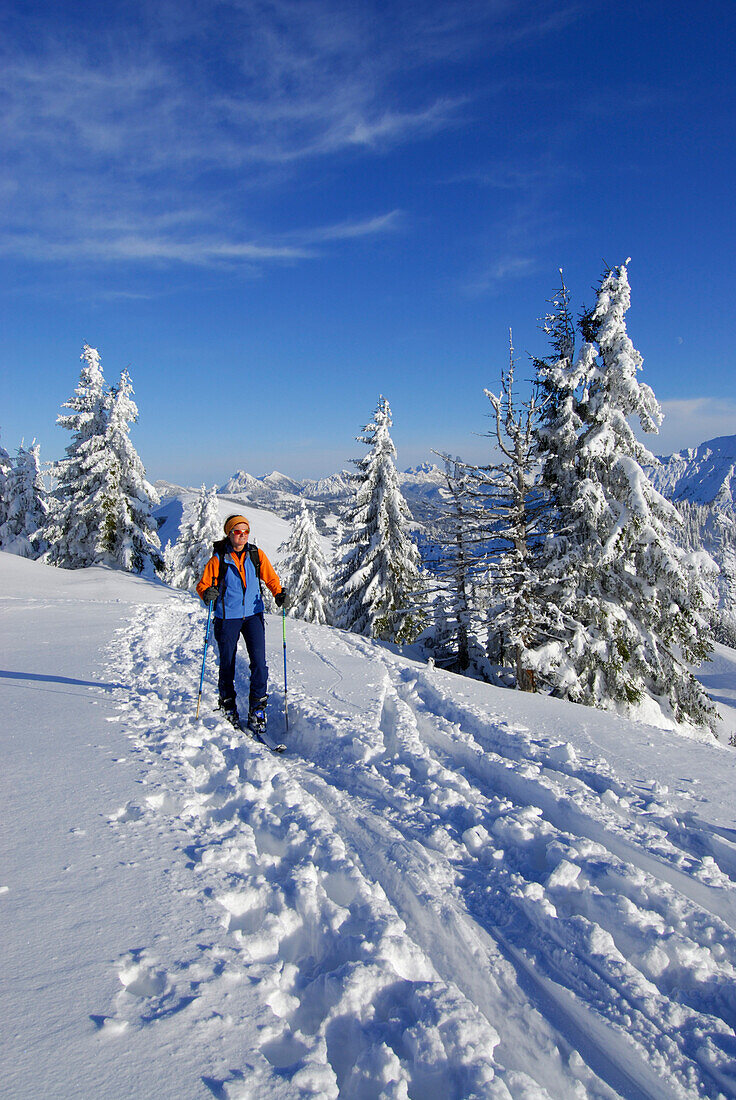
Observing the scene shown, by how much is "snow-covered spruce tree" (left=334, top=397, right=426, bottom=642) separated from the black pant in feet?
43.1

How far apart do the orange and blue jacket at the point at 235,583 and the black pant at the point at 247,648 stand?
0.35 ft

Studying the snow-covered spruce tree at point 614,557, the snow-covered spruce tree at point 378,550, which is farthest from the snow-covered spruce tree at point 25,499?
the snow-covered spruce tree at point 614,557

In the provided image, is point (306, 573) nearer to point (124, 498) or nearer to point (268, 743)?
point (124, 498)

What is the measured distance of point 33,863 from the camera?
2.84 meters

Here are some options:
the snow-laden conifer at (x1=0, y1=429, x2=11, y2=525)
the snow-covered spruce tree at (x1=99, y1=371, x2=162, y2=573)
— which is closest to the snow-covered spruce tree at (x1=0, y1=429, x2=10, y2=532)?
the snow-laden conifer at (x1=0, y1=429, x2=11, y2=525)

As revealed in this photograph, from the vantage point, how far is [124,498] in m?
22.2

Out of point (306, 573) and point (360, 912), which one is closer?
point (360, 912)

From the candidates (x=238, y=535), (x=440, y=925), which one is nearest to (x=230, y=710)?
(x=238, y=535)

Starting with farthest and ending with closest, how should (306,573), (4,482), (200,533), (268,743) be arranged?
(200,533)
(4,482)
(306,573)
(268,743)

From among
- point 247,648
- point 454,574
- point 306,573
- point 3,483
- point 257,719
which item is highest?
point 3,483

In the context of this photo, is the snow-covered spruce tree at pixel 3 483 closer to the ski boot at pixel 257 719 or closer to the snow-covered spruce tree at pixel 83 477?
the snow-covered spruce tree at pixel 83 477

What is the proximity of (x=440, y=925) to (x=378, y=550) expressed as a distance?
55.7ft

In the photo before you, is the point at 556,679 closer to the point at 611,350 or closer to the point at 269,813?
the point at 611,350

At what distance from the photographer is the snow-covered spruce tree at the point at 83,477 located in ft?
71.6
